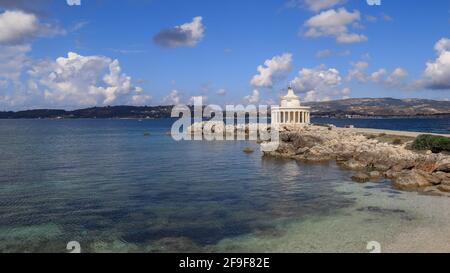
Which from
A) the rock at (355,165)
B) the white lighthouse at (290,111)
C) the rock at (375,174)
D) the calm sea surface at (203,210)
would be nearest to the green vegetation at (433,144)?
the rock at (355,165)

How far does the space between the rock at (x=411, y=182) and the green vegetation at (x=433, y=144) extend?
56.1 ft

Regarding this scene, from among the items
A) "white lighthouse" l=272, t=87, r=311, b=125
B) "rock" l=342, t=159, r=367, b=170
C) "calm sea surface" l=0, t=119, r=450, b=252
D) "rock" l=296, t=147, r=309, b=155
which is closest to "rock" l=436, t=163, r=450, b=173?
"calm sea surface" l=0, t=119, r=450, b=252

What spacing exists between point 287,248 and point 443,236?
9095mm

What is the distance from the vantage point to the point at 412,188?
36812mm

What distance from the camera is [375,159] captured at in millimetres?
49344

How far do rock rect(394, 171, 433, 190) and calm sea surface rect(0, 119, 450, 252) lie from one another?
4.62ft

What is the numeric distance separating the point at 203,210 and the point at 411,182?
2008 cm

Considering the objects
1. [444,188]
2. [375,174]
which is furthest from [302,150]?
[444,188]

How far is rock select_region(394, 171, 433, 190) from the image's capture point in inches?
1463

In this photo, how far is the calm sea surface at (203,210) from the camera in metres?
22.8

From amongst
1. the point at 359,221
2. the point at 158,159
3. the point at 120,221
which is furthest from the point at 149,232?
the point at 158,159

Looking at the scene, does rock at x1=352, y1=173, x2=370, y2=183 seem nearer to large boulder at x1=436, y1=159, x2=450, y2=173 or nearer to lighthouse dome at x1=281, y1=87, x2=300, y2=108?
large boulder at x1=436, y1=159, x2=450, y2=173

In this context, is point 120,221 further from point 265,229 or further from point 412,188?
point 412,188

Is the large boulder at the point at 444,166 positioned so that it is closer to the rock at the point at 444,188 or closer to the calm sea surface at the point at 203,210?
the rock at the point at 444,188
